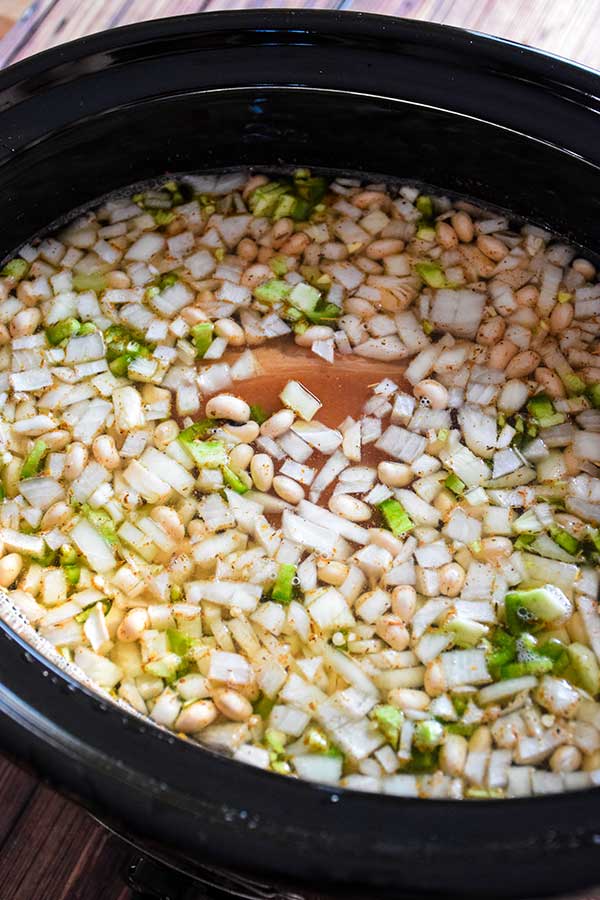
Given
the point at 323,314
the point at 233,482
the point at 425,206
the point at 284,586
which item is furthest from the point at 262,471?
the point at 425,206

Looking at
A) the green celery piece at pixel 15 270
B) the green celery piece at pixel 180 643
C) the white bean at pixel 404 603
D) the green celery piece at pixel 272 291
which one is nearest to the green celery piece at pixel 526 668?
the white bean at pixel 404 603

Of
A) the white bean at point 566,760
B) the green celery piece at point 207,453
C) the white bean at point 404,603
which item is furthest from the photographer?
the green celery piece at point 207,453

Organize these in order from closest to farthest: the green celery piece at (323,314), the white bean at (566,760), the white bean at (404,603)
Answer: the white bean at (566,760)
the white bean at (404,603)
the green celery piece at (323,314)

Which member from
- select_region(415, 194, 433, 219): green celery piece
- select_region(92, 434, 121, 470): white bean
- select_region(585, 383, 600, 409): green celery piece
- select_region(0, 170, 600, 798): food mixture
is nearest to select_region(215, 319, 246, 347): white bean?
select_region(0, 170, 600, 798): food mixture

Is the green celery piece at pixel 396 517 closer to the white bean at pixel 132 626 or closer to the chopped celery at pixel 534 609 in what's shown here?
the chopped celery at pixel 534 609

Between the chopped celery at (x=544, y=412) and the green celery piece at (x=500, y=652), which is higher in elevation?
the chopped celery at (x=544, y=412)

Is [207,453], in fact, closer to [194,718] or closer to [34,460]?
[34,460]

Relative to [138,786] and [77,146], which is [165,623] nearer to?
[138,786]
